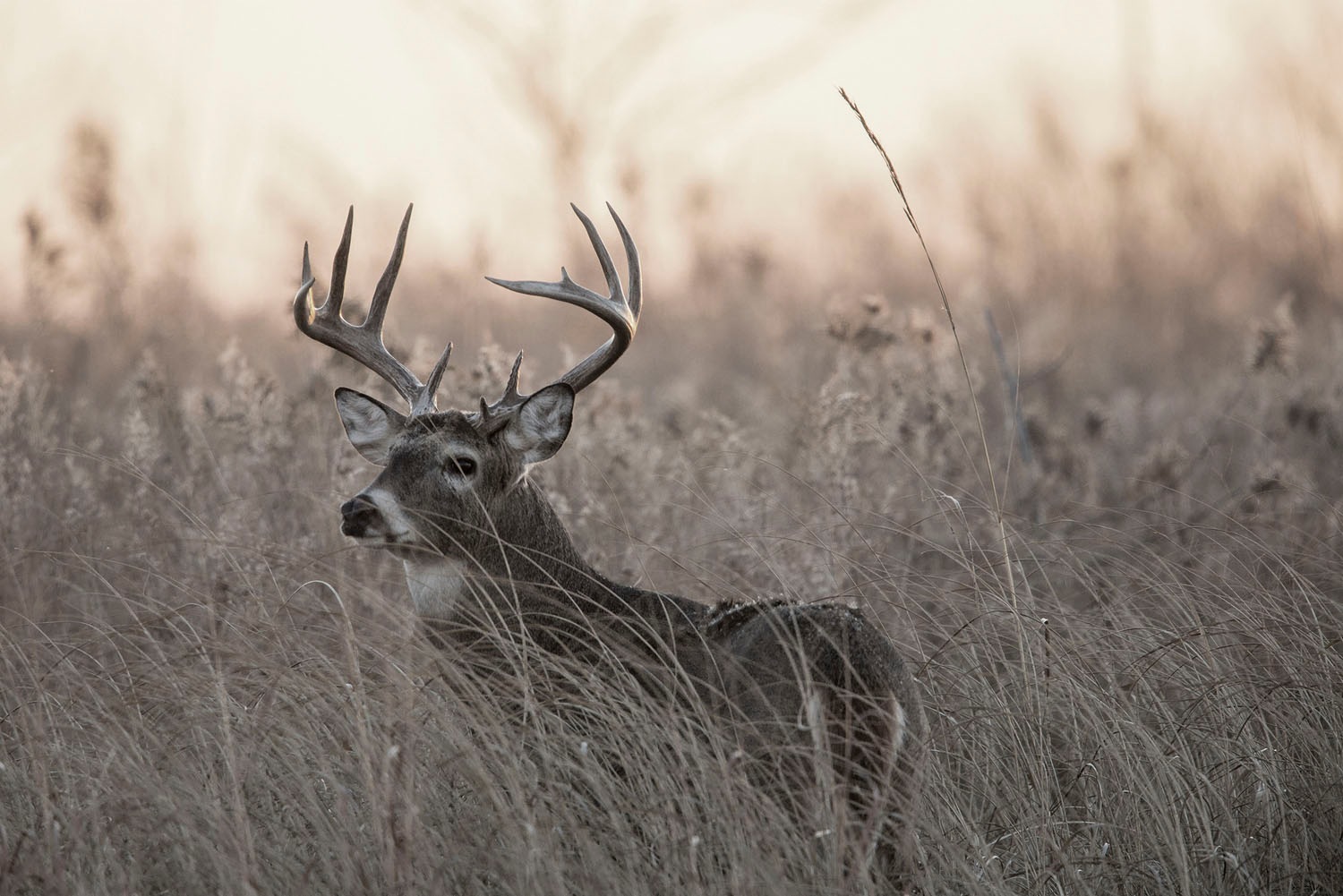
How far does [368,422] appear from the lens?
486 centimetres

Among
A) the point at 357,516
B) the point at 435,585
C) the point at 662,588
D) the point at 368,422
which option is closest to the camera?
the point at 357,516

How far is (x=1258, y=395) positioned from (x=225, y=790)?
6856 mm

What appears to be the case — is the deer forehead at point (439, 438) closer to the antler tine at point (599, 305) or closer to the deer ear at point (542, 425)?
the deer ear at point (542, 425)

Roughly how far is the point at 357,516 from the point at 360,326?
3.70ft

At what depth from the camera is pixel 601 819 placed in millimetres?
3342

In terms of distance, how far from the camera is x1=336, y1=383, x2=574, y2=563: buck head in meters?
4.24

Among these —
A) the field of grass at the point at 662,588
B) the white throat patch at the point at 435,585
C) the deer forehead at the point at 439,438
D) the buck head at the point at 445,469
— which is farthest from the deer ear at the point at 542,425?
the white throat patch at the point at 435,585

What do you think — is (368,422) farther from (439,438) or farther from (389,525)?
(389,525)

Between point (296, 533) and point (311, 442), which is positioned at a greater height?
point (311, 442)

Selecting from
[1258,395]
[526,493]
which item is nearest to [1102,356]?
[1258,395]

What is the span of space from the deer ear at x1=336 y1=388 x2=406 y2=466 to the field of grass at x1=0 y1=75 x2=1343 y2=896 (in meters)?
0.39

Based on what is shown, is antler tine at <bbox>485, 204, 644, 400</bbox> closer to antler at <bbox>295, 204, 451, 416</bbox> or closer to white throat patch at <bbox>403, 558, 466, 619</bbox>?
antler at <bbox>295, 204, 451, 416</bbox>

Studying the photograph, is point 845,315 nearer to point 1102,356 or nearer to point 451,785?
point 451,785

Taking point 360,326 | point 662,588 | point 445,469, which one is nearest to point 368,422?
point 360,326
